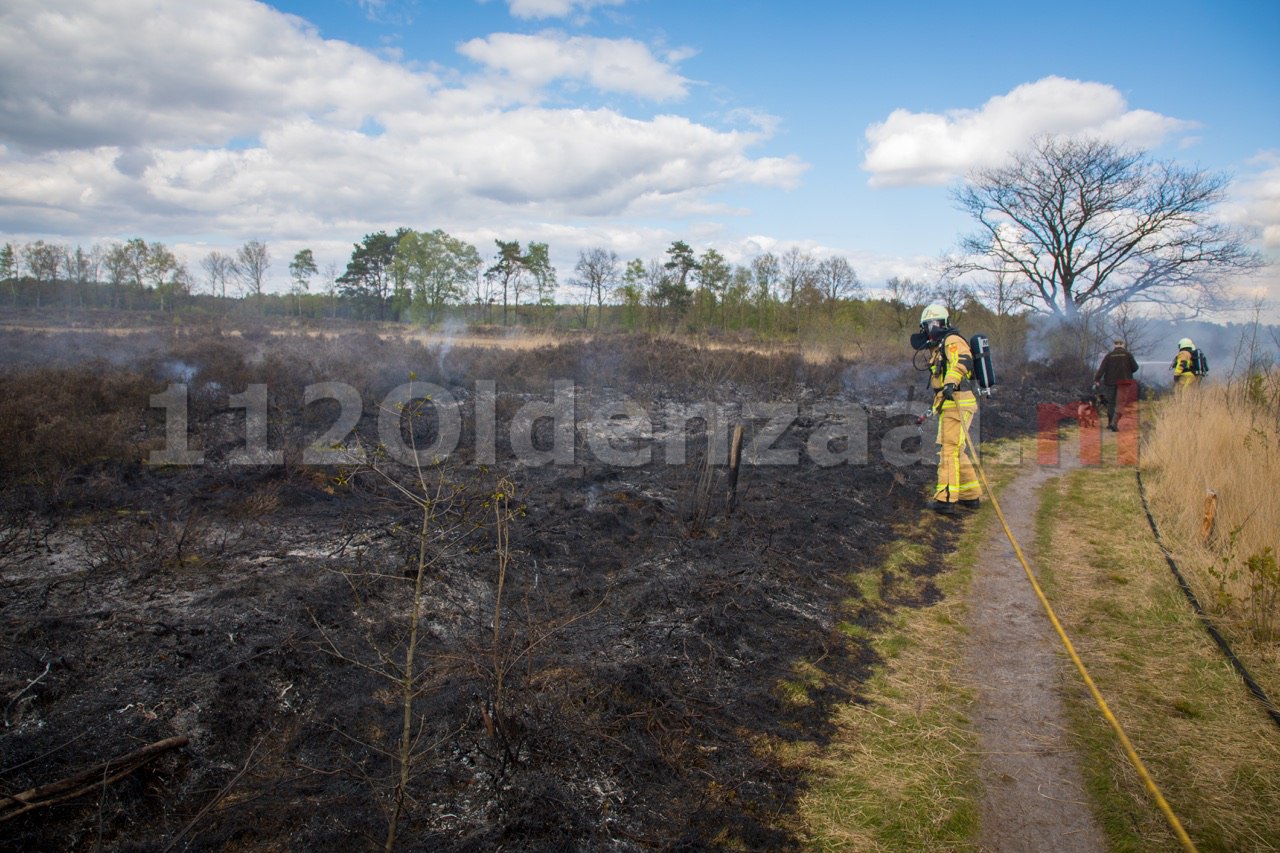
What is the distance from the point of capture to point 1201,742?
369 cm

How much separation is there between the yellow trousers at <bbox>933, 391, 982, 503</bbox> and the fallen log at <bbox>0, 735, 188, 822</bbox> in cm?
767

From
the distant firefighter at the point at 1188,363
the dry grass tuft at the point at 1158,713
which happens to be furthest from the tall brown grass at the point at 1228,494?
the distant firefighter at the point at 1188,363

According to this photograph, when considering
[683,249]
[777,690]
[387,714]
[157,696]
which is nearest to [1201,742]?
[777,690]

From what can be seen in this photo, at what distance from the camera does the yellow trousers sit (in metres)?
7.97

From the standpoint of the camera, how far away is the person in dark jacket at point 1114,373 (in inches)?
521

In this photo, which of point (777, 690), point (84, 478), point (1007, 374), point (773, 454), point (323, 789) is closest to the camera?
point (323, 789)

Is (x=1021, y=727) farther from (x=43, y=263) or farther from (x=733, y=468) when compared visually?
(x=43, y=263)

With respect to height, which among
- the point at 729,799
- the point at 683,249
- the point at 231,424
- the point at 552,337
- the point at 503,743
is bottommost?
the point at 729,799

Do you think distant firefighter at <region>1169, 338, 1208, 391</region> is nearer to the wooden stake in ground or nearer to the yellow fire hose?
the yellow fire hose

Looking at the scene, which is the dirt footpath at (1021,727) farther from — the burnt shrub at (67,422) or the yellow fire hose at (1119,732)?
the burnt shrub at (67,422)

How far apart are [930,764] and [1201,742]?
4.97ft

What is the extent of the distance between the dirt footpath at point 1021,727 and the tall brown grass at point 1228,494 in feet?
4.06

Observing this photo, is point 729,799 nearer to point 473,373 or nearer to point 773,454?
point 773,454

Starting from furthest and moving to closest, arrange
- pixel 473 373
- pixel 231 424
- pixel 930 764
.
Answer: pixel 473 373 < pixel 231 424 < pixel 930 764
